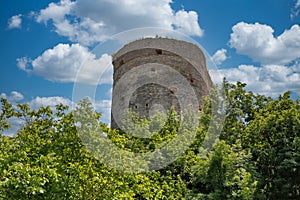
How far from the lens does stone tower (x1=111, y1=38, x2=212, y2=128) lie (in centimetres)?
1691

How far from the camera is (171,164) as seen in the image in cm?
1107

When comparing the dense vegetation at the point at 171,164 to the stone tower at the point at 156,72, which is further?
the stone tower at the point at 156,72

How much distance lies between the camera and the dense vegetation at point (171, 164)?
6988mm

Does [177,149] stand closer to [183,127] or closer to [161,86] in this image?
[183,127]

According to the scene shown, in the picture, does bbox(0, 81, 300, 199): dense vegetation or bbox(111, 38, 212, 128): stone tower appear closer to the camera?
bbox(0, 81, 300, 199): dense vegetation

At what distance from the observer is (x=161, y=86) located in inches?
676

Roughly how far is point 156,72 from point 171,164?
7.26 m

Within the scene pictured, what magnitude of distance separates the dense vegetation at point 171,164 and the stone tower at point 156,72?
3493mm

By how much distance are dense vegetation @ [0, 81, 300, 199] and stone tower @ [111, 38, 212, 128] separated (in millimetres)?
3493

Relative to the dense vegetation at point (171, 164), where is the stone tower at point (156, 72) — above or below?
above

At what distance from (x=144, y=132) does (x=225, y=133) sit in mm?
2848

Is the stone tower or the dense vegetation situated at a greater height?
the stone tower

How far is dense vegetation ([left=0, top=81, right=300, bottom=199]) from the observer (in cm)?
699

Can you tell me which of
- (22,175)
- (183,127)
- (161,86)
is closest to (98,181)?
(22,175)
